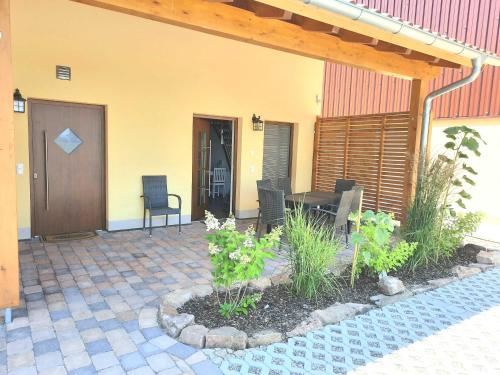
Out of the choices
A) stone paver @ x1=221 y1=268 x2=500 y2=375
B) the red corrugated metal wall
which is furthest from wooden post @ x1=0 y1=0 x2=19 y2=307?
the red corrugated metal wall

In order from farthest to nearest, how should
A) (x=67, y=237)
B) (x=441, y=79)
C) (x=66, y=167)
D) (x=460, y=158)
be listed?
(x=441, y=79) < (x=66, y=167) < (x=67, y=237) < (x=460, y=158)

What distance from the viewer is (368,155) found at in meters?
7.14

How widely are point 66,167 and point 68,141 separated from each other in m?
0.39

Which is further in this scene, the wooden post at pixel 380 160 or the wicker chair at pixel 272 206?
the wooden post at pixel 380 160

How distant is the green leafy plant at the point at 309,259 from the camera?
121 inches

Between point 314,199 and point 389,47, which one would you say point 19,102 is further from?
point 389,47

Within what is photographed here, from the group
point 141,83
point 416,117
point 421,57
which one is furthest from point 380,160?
point 141,83

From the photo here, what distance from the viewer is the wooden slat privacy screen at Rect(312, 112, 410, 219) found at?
657cm

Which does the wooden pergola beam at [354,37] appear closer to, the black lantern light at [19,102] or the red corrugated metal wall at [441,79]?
the black lantern light at [19,102]

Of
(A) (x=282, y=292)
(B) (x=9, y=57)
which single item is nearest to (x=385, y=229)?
(A) (x=282, y=292)

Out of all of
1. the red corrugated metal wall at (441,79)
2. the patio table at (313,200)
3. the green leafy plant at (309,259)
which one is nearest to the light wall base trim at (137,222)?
the patio table at (313,200)

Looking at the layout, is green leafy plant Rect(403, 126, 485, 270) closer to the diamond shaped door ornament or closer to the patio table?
the patio table

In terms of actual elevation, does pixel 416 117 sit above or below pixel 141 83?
below

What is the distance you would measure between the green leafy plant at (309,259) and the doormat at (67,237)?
3.45 m
